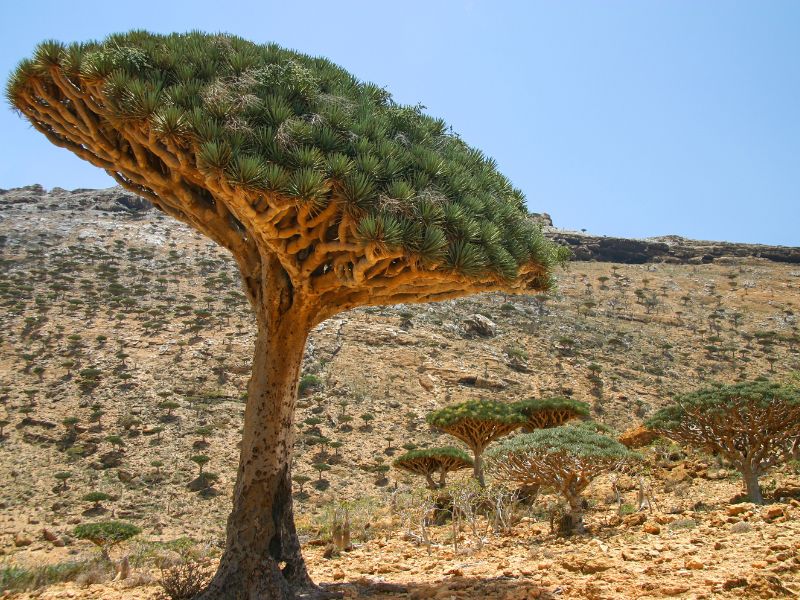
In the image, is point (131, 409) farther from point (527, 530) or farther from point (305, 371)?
point (527, 530)

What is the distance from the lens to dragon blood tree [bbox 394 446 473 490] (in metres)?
20.9

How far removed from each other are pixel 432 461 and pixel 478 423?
126 inches

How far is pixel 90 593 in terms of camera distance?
745 cm

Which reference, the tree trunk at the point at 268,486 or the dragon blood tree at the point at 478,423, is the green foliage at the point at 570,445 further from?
the dragon blood tree at the point at 478,423

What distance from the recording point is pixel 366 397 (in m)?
30.1

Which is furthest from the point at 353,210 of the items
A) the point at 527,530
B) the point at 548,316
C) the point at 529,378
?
the point at 548,316

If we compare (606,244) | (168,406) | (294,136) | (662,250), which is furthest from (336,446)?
(662,250)

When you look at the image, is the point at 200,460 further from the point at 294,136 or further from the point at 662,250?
the point at 662,250

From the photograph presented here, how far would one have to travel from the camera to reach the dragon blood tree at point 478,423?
19125 millimetres

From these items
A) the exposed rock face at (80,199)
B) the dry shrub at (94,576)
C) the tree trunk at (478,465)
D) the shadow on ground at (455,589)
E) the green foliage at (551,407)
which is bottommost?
the dry shrub at (94,576)

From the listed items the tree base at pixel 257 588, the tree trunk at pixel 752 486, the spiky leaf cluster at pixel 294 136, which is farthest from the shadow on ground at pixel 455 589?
the tree trunk at pixel 752 486

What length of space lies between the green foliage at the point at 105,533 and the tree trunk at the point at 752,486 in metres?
13.7

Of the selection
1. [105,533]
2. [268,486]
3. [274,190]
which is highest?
[274,190]

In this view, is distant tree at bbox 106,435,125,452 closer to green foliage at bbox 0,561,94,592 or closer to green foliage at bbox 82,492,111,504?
green foliage at bbox 82,492,111,504
